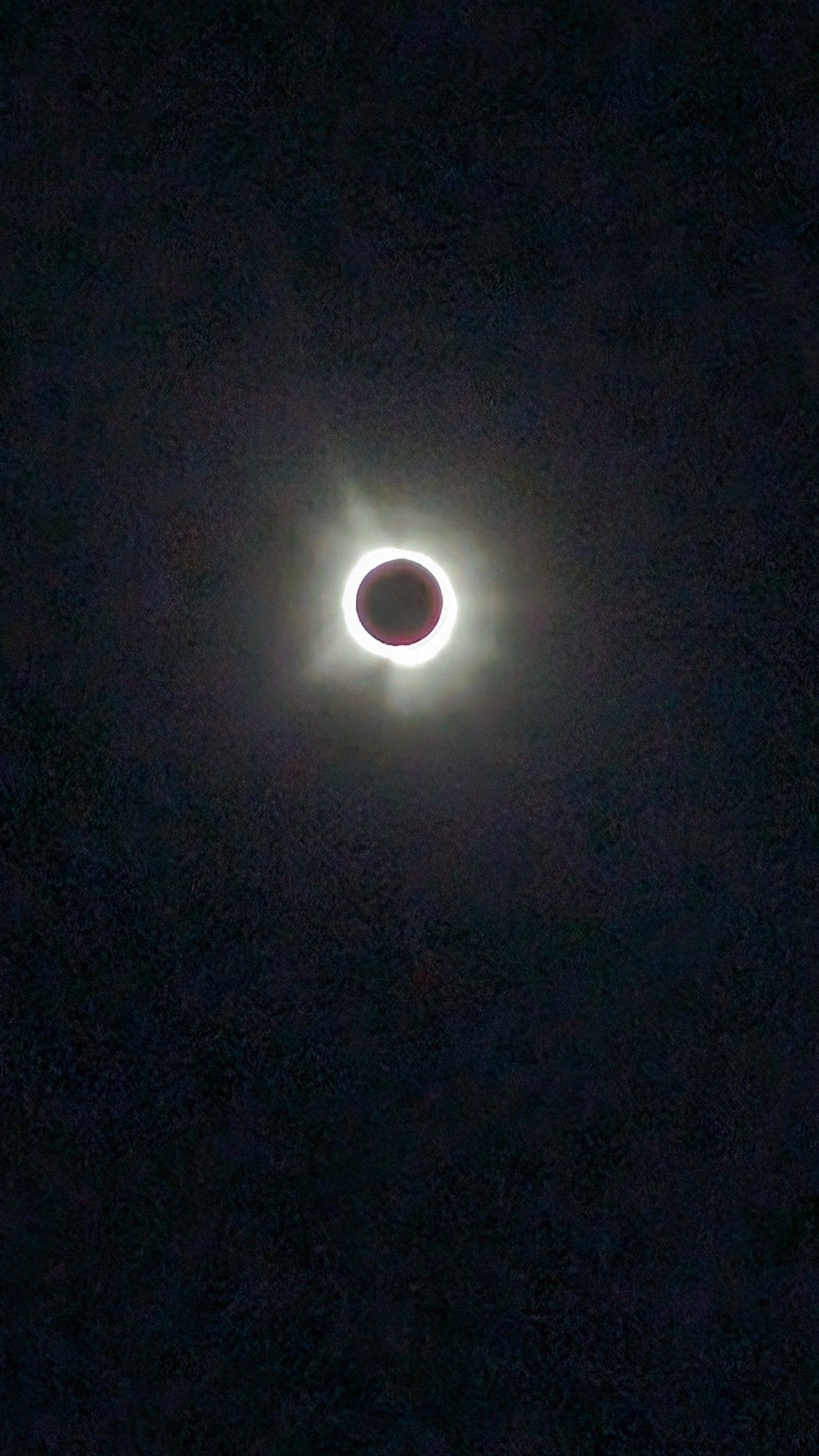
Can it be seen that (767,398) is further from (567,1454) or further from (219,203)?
(567,1454)

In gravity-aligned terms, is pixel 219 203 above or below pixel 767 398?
above

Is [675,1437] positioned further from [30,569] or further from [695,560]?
[30,569]

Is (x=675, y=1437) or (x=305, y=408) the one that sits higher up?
(x=305, y=408)

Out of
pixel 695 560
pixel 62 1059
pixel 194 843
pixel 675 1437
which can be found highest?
pixel 695 560

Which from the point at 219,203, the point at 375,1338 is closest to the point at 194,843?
the point at 375,1338

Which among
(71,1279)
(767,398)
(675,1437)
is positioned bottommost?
(675,1437)

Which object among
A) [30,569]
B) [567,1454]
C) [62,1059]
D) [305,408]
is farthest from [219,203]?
[567,1454]
